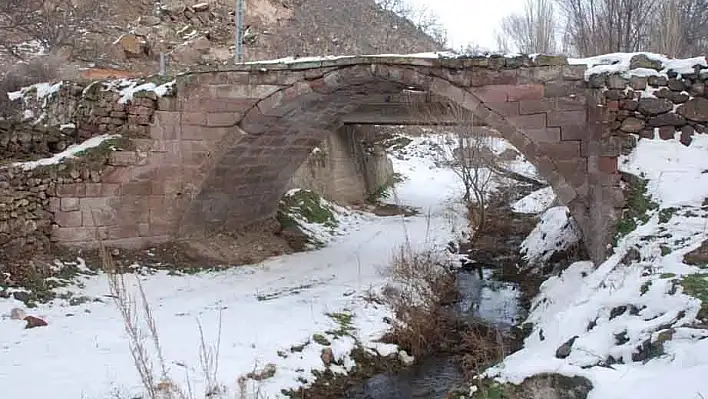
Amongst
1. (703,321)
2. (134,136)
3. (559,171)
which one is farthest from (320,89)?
(703,321)

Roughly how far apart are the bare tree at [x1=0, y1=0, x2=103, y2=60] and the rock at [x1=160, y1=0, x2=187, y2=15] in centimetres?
214

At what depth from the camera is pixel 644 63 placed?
23.7ft

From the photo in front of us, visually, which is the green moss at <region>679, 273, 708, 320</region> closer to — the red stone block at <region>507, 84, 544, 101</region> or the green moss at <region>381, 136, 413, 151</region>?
the red stone block at <region>507, 84, 544, 101</region>

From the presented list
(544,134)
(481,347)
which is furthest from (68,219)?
(544,134)

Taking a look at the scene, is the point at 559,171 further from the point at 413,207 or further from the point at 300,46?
the point at 300,46

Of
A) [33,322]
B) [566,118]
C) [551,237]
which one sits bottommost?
[551,237]

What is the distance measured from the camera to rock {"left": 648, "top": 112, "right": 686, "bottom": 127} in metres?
7.12

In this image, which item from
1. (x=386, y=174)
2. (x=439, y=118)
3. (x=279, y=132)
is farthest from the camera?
(x=386, y=174)

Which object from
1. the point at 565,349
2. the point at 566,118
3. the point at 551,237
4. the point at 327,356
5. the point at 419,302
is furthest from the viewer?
the point at 551,237

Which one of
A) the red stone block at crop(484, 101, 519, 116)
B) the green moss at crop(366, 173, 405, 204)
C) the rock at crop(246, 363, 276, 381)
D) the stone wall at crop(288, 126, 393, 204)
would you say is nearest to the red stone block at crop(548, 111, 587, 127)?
the red stone block at crop(484, 101, 519, 116)

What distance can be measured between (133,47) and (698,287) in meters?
17.6

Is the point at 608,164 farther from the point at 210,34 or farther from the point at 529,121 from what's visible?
the point at 210,34

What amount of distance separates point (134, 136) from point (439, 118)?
207 inches

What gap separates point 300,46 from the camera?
72.8 ft
